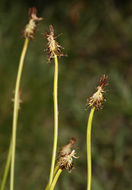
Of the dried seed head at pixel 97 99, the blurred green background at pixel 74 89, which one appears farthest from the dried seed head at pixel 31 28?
the blurred green background at pixel 74 89

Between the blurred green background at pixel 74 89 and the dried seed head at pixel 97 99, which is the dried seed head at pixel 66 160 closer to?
the dried seed head at pixel 97 99

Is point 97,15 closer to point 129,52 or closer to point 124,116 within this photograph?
point 129,52

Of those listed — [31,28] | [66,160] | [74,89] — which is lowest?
[66,160]

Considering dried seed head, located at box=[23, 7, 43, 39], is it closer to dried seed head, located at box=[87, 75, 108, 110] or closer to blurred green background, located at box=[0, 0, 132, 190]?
dried seed head, located at box=[87, 75, 108, 110]

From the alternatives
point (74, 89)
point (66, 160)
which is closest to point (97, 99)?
point (66, 160)

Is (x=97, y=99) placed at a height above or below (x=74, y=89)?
below

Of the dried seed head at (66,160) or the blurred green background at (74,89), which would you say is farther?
the blurred green background at (74,89)

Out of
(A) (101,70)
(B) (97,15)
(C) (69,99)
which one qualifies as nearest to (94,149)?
(C) (69,99)

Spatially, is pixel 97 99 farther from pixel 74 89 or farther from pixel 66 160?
pixel 74 89
